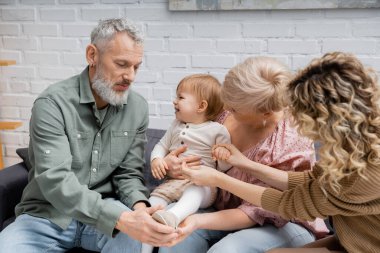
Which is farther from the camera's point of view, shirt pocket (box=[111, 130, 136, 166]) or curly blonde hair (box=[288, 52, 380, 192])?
shirt pocket (box=[111, 130, 136, 166])

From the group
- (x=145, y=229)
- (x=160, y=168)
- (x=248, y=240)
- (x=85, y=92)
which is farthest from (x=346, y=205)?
(x=85, y=92)

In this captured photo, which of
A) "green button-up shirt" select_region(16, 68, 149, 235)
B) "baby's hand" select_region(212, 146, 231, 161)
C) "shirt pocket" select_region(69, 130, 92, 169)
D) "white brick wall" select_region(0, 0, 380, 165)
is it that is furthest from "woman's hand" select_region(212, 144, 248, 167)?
"white brick wall" select_region(0, 0, 380, 165)

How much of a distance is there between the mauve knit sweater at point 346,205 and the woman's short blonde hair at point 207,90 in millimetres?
486

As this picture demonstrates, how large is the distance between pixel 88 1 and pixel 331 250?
1863 millimetres

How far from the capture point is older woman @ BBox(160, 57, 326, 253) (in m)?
1.58

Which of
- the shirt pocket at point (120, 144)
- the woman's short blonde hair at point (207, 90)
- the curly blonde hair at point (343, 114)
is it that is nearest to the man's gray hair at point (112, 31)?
the woman's short blonde hair at point (207, 90)

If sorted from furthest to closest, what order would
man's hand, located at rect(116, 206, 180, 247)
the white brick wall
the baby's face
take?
the white brick wall < the baby's face < man's hand, located at rect(116, 206, 180, 247)

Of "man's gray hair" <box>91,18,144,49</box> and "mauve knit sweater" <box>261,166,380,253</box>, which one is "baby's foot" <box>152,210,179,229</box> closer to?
"mauve knit sweater" <box>261,166,380,253</box>

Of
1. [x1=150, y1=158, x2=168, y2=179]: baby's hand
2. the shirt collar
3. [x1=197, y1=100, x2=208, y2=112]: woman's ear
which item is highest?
the shirt collar

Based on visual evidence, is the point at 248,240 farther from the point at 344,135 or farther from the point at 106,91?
the point at 106,91

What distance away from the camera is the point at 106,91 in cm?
177

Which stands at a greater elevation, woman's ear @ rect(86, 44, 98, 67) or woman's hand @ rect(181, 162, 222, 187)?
woman's ear @ rect(86, 44, 98, 67)

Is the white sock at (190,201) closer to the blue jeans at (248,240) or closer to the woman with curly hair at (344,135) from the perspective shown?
the blue jeans at (248,240)

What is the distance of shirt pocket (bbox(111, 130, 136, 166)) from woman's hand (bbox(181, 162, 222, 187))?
35 centimetres
